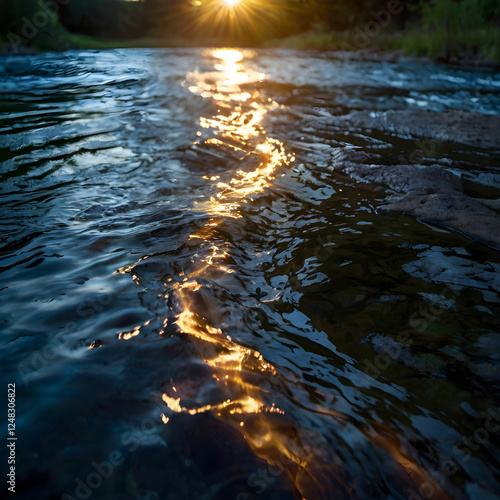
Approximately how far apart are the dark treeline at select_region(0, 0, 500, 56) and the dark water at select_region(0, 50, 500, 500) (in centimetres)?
2109

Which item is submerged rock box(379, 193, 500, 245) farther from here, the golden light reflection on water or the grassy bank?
the grassy bank

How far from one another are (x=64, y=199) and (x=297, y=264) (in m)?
2.39

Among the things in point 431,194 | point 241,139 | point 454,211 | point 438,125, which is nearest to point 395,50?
point 438,125

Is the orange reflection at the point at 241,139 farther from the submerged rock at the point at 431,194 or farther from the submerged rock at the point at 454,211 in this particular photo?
the submerged rock at the point at 454,211

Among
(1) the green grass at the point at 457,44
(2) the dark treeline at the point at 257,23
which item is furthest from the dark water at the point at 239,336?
(2) the dark treeline at the point at 257,23

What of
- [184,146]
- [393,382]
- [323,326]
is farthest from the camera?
[184,146]

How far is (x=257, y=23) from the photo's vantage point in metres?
37.9

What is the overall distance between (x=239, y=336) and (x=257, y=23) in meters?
40.7

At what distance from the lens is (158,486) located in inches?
61.7

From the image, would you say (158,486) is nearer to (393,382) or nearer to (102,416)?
(102,416)

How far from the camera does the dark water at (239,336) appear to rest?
5.42 ft

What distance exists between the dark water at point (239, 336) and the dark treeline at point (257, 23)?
2109 centimetres

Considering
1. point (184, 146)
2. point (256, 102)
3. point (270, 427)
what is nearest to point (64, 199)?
point (184, 146)

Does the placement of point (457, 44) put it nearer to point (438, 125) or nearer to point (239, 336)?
point (438, 125)
